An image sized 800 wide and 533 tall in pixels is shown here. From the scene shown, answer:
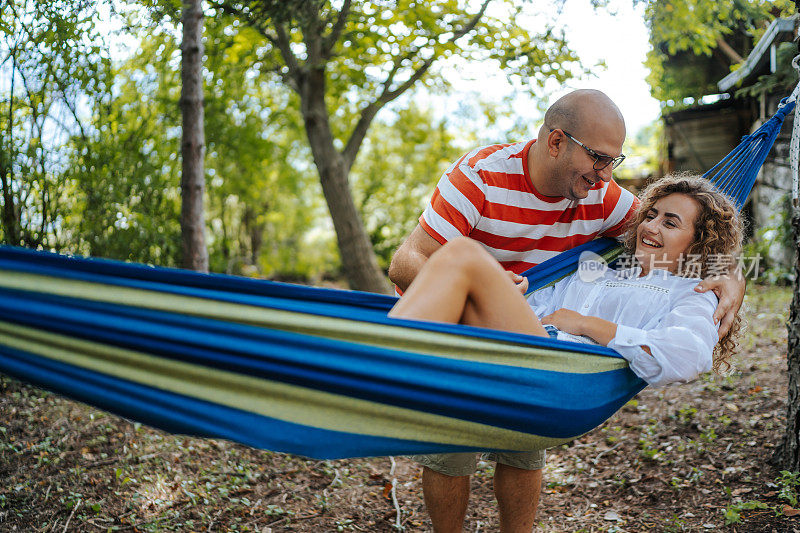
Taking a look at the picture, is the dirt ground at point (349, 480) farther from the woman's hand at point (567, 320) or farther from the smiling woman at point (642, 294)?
the woman's hand at point (567, 320)

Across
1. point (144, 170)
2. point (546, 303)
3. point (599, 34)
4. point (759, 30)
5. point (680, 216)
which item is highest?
point (759, 30)

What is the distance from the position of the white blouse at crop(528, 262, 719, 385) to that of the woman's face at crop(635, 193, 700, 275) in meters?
0.04

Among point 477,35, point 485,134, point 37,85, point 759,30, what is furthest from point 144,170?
point 759,30

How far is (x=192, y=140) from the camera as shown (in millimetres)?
2809

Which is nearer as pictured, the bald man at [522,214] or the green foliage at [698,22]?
the bald man at [522,214]

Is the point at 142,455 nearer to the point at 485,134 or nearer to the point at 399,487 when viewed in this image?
the point at 399,487

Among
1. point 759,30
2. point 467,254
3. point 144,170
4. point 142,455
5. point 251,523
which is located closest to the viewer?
point 467,254

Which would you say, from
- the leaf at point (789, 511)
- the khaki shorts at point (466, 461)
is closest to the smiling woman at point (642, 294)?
the khaki shorts at point (466, 461)

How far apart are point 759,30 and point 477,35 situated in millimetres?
2303

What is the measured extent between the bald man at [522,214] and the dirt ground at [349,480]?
0.56 m

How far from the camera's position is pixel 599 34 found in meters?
3.79

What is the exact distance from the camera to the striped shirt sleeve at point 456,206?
1.79 m

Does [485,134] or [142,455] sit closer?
[142,455]

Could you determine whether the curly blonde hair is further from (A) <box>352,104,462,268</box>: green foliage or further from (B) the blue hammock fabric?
(A) <box>352,104,462,268</box>: green foliage
